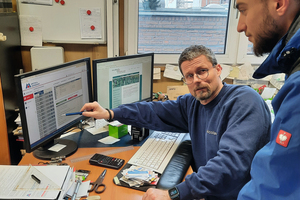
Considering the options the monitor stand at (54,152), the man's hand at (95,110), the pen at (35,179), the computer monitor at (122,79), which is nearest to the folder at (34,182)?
the pen at (35,179)

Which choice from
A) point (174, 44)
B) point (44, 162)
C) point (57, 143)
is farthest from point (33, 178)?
point (174, 44)

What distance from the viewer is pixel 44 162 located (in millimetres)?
1209

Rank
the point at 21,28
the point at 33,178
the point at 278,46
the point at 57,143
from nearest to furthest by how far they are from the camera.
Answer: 1. the point at 278,46
2. the point at 33,178
3. the point at 57,143
4. the point at 21,28

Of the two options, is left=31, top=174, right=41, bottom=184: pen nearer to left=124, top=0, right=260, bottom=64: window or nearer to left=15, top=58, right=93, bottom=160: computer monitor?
left=15, top=58, right=93, bottom=160: computer monitor

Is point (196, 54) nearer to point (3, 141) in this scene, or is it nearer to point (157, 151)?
point (157, 151)

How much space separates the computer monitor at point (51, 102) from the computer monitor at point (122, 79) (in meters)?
0.06

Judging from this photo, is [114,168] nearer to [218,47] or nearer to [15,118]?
[15,118]

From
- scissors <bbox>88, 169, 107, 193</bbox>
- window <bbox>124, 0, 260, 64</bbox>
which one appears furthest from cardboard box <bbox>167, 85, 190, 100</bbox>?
scissors <bbox>88, 169, 107, 193</bbox>

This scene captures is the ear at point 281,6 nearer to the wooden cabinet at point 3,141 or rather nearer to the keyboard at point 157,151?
the keyboard at point 157,151

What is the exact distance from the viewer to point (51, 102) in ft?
3.98

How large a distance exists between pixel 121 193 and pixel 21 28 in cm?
162

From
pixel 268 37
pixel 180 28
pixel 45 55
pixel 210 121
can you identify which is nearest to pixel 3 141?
pixel 45 55

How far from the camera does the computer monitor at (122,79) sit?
145cm

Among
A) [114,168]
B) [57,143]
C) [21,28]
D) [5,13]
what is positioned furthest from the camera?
[21,28]
